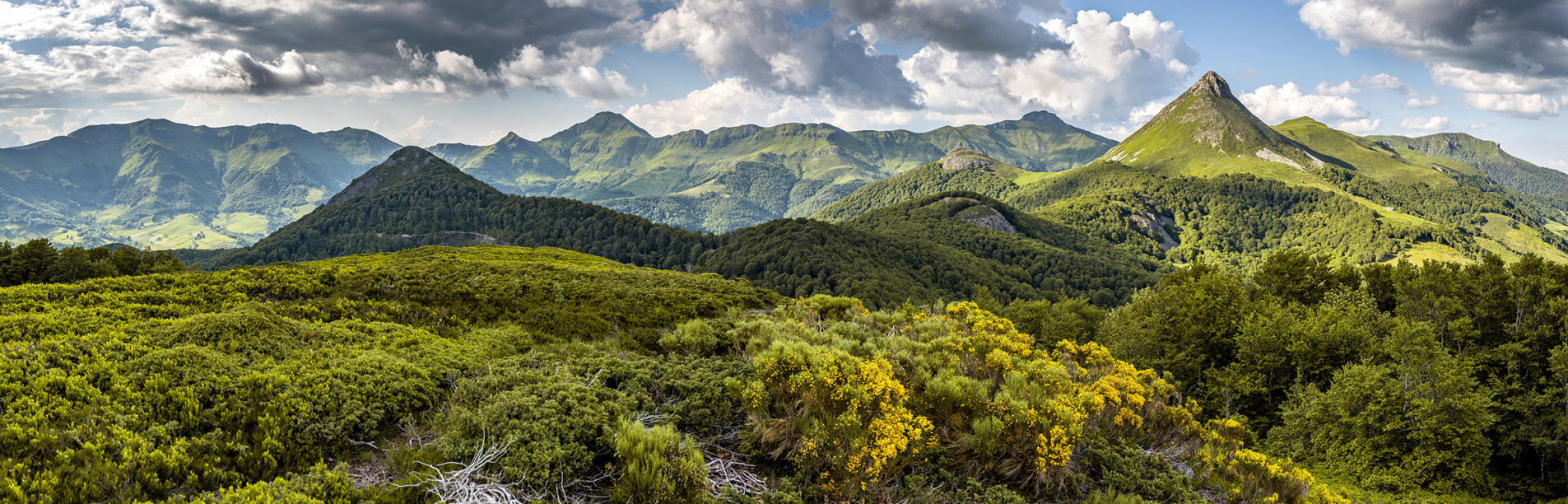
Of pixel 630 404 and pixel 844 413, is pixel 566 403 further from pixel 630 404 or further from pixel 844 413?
pixel 844 413

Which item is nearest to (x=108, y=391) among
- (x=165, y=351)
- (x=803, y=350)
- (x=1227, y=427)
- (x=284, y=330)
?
(x=165, y=351)

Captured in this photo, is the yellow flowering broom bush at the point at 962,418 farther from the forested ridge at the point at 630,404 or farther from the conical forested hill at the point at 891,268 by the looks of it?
the conical forested hill at the point at 891,268

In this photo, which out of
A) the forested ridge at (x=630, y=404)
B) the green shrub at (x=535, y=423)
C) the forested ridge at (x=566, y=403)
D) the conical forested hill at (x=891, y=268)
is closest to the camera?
the forested ridge at (x=566, y=403)

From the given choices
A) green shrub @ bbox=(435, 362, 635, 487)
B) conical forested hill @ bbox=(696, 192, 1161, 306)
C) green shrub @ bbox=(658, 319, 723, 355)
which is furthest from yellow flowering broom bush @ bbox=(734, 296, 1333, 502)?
conical forested hill @ bbox=(696, 192, 1161, 306)

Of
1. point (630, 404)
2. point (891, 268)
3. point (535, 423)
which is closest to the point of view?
point (535, 423)

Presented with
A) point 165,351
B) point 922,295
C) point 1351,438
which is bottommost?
point 922,295

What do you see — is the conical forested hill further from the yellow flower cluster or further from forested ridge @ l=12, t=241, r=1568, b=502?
the yellow flower cluster

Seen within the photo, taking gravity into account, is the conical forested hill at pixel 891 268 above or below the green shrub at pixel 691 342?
below

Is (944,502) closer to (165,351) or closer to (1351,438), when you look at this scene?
(165,351)

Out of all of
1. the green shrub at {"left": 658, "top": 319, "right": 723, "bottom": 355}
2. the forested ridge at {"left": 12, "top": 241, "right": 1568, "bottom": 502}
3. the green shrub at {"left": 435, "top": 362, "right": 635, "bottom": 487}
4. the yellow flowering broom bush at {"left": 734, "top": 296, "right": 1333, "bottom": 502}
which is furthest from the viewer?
the green shrub at {"left": 658, "top": 319, "right": 723, "bottom": 355}

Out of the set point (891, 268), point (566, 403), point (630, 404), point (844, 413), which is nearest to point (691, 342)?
point (630, 404)

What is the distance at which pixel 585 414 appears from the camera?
9125 millimetres

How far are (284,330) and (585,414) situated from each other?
7864 millimetres

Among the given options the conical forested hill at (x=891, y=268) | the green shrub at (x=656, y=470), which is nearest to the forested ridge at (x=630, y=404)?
the green shrub at (x=656, y=470)
